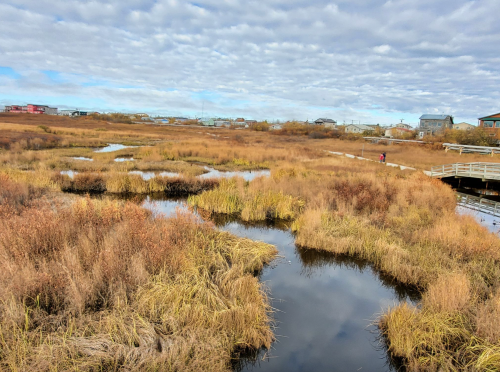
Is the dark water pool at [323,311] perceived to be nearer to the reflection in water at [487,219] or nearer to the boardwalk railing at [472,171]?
the reflection in water at [487,219]

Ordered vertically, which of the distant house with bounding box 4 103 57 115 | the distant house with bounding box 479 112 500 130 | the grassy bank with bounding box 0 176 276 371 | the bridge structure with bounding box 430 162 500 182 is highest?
→ the distant house with bounding box 4 103 57 115

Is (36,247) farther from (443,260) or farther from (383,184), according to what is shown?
(383,184)

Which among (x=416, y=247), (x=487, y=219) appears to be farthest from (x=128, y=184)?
(x=487, y=219)

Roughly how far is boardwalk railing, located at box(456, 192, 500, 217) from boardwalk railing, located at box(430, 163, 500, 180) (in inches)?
92.6

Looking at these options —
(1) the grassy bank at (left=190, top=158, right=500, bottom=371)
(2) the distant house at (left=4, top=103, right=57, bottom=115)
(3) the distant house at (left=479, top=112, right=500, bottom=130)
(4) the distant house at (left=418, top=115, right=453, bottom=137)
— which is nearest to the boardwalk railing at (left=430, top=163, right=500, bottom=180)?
(1) the grassy bank at (left=190, top=158, right=500, bottom=371)

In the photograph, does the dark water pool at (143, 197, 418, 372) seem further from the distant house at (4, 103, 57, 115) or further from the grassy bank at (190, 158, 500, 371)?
the distant house at (4, 103, 57, 115)

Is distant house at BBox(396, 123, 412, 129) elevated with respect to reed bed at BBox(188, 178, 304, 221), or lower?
elevated

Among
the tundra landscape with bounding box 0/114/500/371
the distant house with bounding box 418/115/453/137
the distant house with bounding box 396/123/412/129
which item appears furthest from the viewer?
the distant house with bounding box 396/123/412/129

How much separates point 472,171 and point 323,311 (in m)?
22.1

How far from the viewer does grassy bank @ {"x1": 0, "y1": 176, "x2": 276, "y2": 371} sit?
15.8 ft

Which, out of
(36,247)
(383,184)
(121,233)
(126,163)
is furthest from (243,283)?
(126,163)

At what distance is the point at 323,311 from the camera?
24.6 feet

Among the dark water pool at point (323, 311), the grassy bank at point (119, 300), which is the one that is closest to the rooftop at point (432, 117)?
the dark water pool at point (323, 311)

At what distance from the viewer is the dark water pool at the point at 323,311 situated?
5930 millimetres
